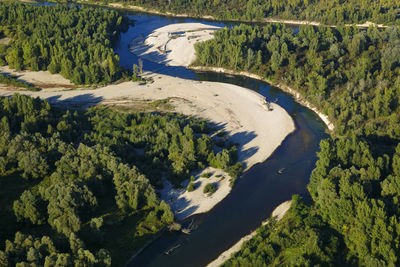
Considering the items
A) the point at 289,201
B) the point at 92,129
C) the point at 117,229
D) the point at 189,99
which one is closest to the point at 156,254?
the point at 117,229

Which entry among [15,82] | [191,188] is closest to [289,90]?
[191,188]

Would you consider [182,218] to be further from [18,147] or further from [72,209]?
[18,147]

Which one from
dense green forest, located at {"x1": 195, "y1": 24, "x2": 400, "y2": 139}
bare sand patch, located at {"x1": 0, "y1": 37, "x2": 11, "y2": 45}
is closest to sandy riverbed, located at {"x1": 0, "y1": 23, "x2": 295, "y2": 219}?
dense green forest, located at {"x1": 195, "y1": 24, "x2": 400, "y2": 139}

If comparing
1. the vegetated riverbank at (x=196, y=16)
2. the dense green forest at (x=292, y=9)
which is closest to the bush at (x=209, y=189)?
the vegetated riverbank at (x=196, y=16)

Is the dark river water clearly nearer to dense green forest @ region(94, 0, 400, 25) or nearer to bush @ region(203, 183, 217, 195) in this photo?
bush @ region(203, 183, 217, 195)

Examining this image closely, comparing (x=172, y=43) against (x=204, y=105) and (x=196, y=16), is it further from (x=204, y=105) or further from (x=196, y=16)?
(x=204, y=105)

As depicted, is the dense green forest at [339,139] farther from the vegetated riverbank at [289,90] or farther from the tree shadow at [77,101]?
the tree shadow at [77,101]

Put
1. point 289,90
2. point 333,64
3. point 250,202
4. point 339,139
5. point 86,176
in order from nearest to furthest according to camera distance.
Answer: point 86,176 < point 250,202 < point 339,139 < point 333,64 < point 289,90
